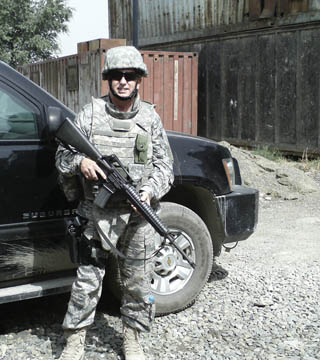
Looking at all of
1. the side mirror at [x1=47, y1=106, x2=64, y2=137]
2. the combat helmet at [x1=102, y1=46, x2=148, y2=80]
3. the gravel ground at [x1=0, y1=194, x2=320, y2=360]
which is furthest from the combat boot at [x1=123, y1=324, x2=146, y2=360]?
the combat helmet at [x1=102, y1=46, x2=148, y2=80]

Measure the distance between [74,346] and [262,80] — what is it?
10333 millimetres

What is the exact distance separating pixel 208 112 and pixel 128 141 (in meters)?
11.3

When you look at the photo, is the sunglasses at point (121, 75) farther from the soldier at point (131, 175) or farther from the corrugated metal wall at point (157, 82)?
the corrugated metal wall at point (157, 82)

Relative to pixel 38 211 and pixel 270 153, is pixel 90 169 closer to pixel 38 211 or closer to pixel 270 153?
pixel 38 211

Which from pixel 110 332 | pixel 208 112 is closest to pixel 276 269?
pixel 110 332

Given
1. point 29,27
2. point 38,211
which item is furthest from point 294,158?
point 29,27

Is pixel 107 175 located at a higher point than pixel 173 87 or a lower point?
lower

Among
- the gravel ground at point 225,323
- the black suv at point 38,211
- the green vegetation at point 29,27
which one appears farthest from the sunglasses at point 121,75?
the green vegetation at point 29,27

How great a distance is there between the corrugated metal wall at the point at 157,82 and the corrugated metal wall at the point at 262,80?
0.90 metres

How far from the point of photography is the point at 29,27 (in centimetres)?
2625

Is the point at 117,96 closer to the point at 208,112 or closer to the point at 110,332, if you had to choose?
the point at 110,332

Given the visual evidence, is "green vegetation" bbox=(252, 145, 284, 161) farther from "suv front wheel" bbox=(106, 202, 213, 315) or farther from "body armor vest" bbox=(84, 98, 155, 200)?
"body armor vest" bbox=(84, 98, 155, 200)

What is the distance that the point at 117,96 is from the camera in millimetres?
3172

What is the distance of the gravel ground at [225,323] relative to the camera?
358 cm
